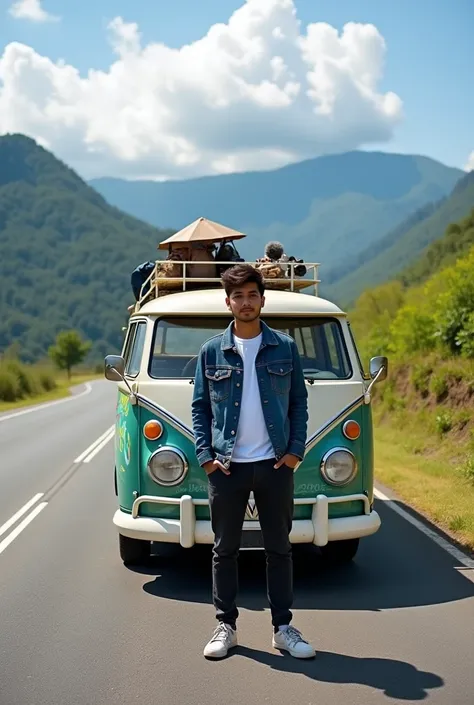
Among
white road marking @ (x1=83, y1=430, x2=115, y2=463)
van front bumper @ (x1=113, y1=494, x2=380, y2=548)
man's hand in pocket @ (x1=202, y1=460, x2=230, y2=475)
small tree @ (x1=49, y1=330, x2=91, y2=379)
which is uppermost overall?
man's hand in pocket @ (x1=202, y1=460, x2=230, y2=475)

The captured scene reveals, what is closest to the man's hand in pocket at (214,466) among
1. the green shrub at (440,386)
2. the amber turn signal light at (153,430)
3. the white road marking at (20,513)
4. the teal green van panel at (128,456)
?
the amber turn signal light at (153,430)

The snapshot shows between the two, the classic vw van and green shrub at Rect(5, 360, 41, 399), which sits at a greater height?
the classic vw van

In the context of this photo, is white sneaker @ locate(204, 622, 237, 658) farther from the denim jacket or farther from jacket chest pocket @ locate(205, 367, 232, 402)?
jacket chest pocket @ locate(205, 367, 232, 402)

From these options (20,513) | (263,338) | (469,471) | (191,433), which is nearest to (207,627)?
(191,433)

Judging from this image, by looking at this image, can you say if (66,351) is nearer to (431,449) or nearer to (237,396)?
(431,449)

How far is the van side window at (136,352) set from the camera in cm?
800

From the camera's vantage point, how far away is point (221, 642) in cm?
557

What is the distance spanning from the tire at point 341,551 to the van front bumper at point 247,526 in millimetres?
582

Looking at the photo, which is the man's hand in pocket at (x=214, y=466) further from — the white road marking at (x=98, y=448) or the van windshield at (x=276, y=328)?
the white road marking at (x=98, y=448)

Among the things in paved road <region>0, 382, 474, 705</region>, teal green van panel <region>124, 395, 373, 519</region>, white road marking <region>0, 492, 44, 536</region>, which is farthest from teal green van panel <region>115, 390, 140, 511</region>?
white road marking <region>0, 492, 44, 536</region>

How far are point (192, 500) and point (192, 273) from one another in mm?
3261

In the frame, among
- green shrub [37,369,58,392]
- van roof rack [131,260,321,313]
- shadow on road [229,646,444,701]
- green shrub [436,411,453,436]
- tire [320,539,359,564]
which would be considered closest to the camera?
shadow on road [229,646,444,701]

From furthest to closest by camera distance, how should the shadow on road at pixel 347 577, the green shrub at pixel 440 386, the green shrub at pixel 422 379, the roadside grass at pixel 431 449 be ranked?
the green shrub at pixel 422 379 → the green shrub at pixel 440 386 → the roadside grass at pixel 431 449 → the shadow on road at pixel 347 577

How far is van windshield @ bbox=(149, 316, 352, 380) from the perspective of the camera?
782 centimetres
